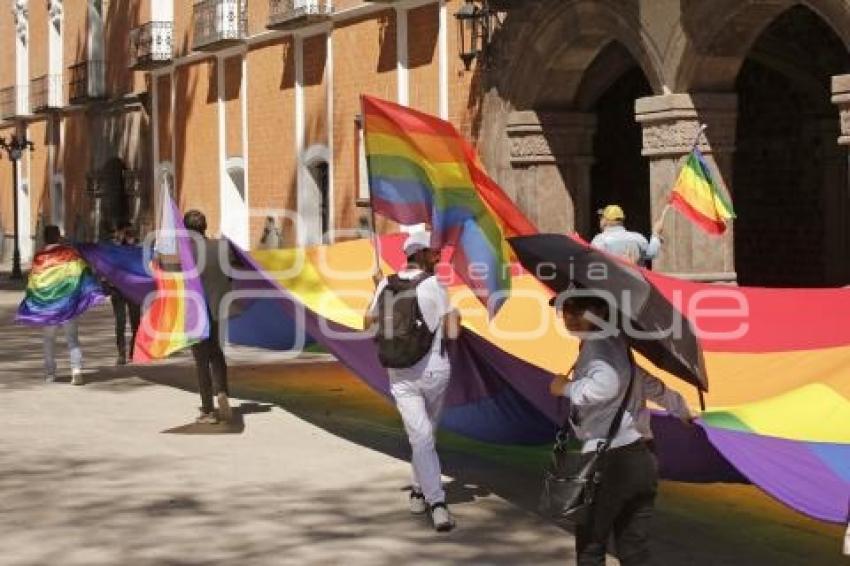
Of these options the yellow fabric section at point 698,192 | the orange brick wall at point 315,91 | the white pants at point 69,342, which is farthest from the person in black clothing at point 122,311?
the orange brick wall at point 315,91

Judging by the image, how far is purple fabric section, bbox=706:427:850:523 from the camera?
603 centimetres

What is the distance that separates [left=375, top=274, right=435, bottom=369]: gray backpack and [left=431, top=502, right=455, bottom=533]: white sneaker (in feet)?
2.46

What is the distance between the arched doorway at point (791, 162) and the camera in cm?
1786

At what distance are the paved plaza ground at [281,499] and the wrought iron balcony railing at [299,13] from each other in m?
11.3

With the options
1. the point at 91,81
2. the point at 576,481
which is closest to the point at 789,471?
the point at 576,481

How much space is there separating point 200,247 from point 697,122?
20.7ft

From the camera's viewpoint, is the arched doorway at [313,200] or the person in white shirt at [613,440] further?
the arched doorway at [313,200]

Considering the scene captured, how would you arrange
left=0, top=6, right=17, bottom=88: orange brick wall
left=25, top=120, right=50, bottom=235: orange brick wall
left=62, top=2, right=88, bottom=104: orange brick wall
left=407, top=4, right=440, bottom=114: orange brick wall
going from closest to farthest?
left=407, top=4, right=440, bottom=114: orange brick wall → left=62, top=2, right=88, bottom=104: orange brick wall → left=25, top=120, right=50, bottom=235: orange brick wall → left=0, top=6, right=17, bottom=88: orange brick wall

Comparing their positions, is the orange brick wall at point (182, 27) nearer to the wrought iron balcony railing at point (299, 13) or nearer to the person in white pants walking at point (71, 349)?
the wrought iron balcony railing at point (299, 13)

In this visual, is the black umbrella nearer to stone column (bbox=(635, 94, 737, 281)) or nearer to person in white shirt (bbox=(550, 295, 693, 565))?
person in white shirt (bbox=(550, 295, 693, 565))

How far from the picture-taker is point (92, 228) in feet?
117

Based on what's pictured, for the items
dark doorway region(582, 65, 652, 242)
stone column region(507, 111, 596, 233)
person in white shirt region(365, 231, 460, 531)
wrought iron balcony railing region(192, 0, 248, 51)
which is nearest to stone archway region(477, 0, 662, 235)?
stone column region(507, 111, 596, 233)

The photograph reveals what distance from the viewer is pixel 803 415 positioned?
268 inches

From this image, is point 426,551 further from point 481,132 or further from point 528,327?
point 481,132
